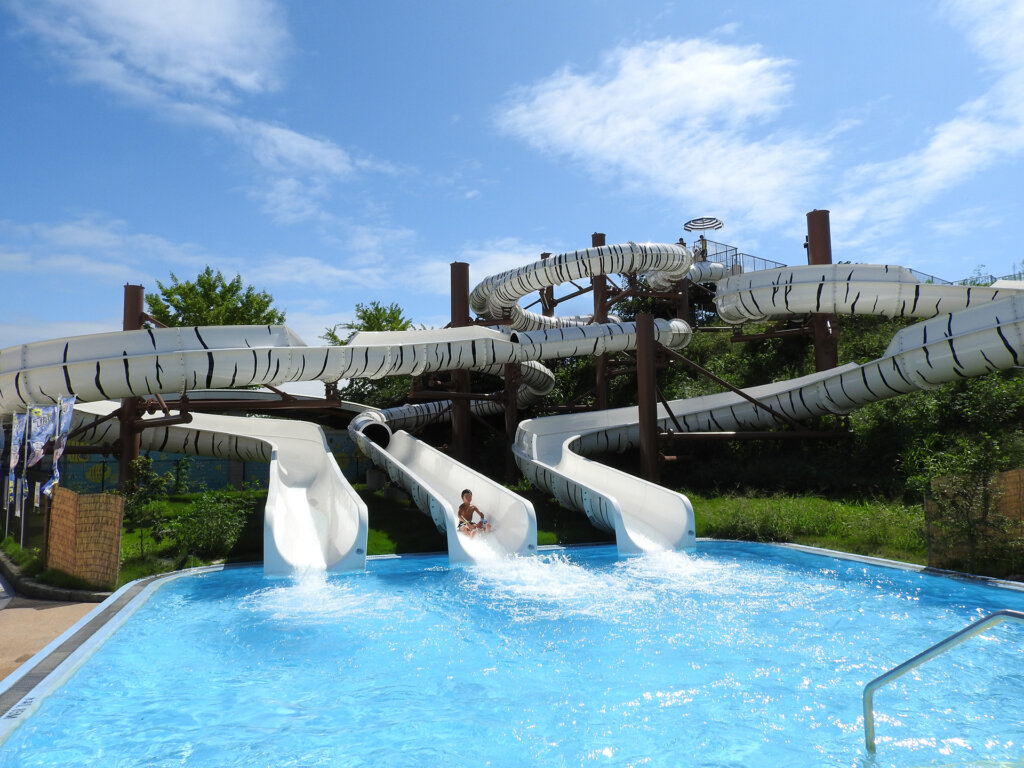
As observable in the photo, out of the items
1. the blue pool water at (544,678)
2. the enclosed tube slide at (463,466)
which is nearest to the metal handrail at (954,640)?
the blue pool water at (544,678)

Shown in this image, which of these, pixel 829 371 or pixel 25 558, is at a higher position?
pixel 829 371

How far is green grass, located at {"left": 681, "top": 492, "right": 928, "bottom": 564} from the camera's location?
8945mm

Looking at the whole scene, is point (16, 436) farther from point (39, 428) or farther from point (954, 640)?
point (954, 640)

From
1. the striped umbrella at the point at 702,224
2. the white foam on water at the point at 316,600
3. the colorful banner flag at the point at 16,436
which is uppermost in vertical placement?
the striped umbrella at the point at 702,224

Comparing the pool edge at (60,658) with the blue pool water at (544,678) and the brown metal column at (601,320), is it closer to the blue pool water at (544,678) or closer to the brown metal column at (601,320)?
the blue pool water at (544,678)

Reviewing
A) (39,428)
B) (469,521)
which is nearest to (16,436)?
(39,428)

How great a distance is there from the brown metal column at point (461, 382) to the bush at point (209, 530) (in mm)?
7886

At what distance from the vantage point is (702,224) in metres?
30.7

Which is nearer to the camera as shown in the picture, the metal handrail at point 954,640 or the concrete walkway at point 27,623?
the metal handrail at point 954,640

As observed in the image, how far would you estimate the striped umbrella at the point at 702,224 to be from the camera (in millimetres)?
30562

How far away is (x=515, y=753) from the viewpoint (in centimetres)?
370

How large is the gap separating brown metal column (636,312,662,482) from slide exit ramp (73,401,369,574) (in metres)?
5.73

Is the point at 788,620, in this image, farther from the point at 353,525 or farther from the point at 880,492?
the point at 880,492

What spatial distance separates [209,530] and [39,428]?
2.41m
